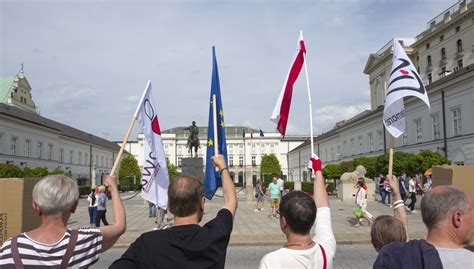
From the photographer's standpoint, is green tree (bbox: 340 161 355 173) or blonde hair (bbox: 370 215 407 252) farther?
green tree (bbox: 340 161 355 173)

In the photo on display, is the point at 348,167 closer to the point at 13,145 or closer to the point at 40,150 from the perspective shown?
the point at 13,145

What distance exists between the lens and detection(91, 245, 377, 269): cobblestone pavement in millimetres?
8898

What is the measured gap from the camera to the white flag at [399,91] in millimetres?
5406

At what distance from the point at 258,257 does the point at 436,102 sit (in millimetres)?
35765

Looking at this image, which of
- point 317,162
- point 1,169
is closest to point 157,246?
point 317,162

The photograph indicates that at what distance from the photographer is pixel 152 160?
257 inches

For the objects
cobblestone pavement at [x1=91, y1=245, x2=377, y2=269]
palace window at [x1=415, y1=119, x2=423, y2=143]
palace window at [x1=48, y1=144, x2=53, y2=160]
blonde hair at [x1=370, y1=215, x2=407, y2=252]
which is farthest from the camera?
palace window at [x1=48, y1=144, x2=53, y2=160]

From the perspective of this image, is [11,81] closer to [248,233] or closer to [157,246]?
[248,233]

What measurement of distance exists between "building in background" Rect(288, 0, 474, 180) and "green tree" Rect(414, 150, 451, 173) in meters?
3.63

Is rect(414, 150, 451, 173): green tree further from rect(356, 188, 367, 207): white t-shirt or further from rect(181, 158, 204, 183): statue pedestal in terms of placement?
rect(356, 188, 367, 207): white t-shirt

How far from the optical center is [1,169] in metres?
36.7

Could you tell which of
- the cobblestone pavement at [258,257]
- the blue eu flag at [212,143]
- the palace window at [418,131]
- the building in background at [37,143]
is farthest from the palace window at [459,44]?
the blue eu flag at [212,143]

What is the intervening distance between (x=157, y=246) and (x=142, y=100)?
406cm

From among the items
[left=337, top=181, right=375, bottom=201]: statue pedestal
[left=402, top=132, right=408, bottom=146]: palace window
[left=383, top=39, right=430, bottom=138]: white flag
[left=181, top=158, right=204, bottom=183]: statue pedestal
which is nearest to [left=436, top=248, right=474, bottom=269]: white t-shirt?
[left=383, top=39, right=430, bottom=138]: white flag
